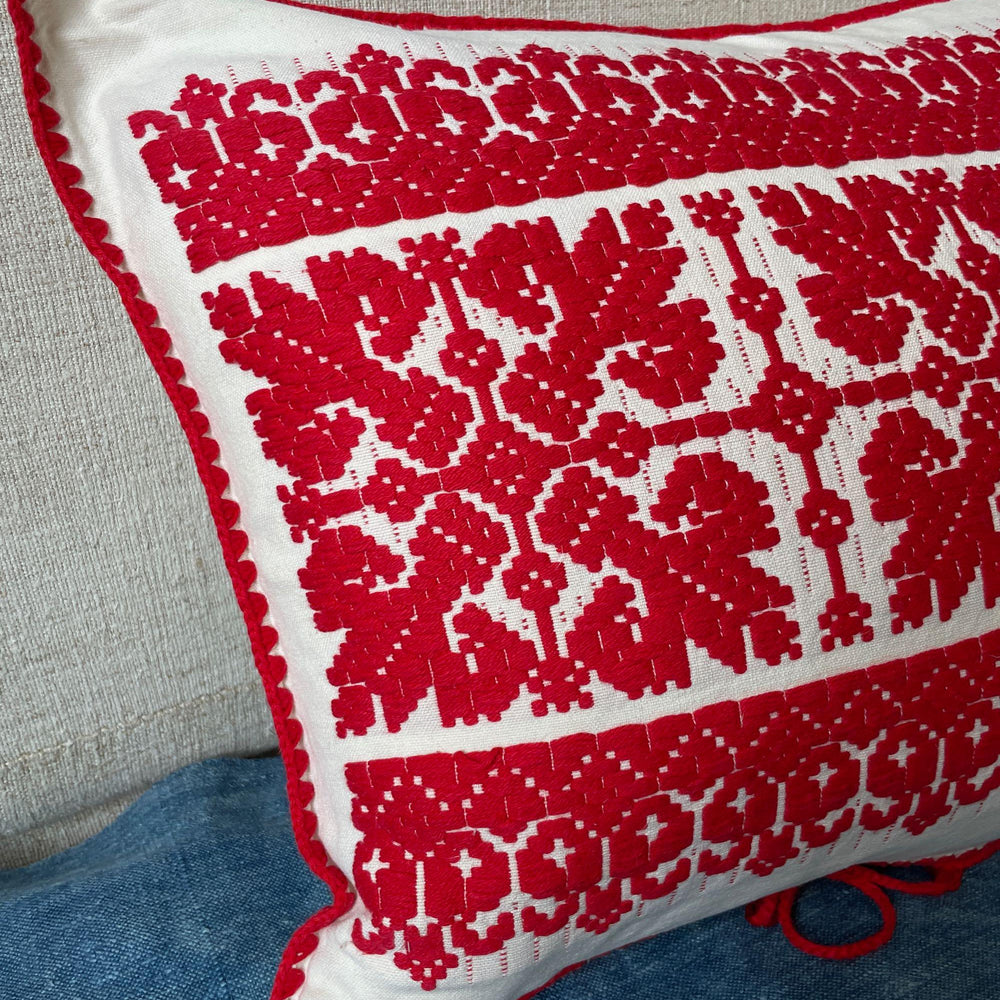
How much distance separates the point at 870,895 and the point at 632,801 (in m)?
0.25

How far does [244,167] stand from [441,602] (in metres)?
0.20

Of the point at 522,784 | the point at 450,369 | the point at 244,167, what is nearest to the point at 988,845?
the point at 522,784

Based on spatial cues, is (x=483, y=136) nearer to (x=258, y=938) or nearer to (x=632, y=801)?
(x=632, y=801)

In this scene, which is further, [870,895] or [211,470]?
[870,895]

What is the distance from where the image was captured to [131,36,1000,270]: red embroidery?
1.31 ft

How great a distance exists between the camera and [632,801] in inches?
16.0

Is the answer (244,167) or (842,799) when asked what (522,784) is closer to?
(842,799)

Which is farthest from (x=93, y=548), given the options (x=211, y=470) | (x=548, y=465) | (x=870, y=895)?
(x=870, y=895)

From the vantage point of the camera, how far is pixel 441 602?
0.39 metres

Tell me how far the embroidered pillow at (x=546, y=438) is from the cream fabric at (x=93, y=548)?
4.7 inches

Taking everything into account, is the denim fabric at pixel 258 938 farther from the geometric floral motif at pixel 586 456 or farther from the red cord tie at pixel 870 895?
the geometric floral motif at pixel 586 456

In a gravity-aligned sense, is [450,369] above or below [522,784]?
above

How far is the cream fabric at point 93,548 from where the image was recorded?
53 centimetres

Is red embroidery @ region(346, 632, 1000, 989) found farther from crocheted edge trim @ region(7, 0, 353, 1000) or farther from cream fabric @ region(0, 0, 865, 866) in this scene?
cream fabric @ region(0, 0, 865, 866)
